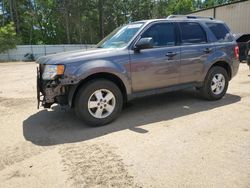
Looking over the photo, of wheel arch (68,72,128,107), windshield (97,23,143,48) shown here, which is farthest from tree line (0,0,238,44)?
wheel arch (68,72,128,107)

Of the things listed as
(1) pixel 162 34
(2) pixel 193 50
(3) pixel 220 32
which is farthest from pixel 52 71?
(3) pixel 220 32

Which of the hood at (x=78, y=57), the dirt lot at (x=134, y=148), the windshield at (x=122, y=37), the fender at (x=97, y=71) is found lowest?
the dirt lot at (x=134, y=148)

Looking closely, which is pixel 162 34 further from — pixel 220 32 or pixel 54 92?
pixel 54 92

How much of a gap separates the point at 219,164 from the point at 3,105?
17.7 ft

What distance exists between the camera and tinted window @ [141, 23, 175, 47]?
210 inches

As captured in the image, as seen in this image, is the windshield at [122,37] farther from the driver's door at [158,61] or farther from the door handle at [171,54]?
the door handle at [171,54]

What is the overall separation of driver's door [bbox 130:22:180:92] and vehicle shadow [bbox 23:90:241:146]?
0.59 meters

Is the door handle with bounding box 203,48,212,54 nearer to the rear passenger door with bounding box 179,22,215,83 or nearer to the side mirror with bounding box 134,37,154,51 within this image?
the rear passenger door with bounding box 179,22,215,83

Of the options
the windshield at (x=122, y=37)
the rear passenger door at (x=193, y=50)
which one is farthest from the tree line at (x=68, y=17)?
the rear passenger door at (x=193, y=50)

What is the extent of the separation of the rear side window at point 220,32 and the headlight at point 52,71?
12.1 ft

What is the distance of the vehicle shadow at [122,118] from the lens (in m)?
4.46

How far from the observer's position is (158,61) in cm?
529

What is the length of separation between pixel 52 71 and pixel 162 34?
2.39 meters

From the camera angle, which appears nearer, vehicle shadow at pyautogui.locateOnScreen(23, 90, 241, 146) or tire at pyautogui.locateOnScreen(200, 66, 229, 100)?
vehicle shadow at pyautogui.locateOnScreen(23, 90, 241, 146)
